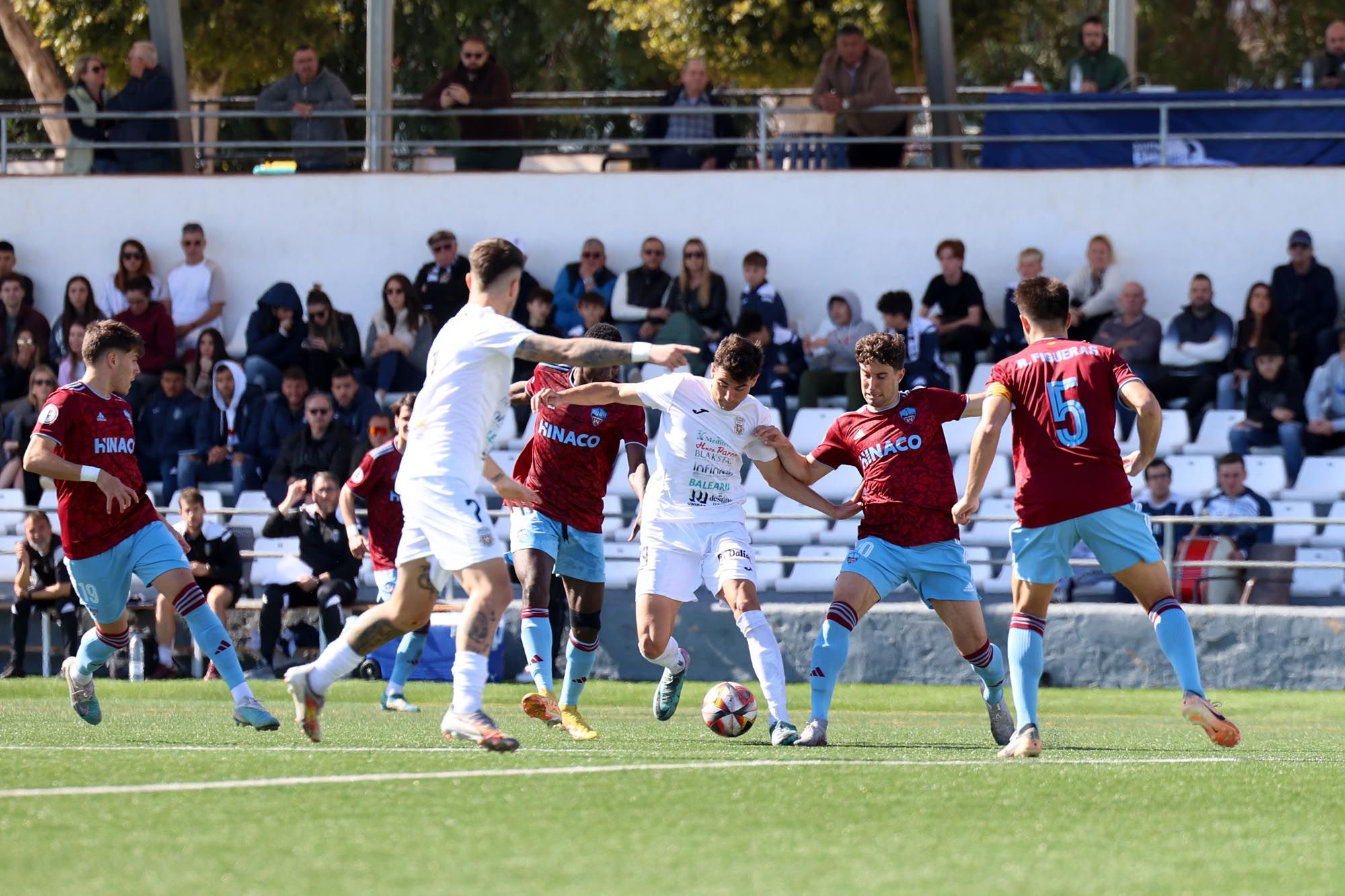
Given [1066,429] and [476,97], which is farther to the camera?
[476,97]

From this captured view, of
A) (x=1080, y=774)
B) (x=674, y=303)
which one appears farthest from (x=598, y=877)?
(x=674, y=303)

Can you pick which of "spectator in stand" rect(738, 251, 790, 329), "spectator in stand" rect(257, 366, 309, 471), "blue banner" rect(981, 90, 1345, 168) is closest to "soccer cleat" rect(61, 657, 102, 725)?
"spectator in stand" rect(257, 366, 309, 471)

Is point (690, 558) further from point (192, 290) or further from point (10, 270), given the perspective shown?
point (10, 270)

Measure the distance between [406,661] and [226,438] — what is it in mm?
7186

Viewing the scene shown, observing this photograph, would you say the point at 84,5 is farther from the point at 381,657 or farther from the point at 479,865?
the point at 479,865

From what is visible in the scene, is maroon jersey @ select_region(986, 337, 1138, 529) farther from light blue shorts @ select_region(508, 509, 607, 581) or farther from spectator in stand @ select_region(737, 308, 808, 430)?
spectator in stand @ select_region(737, 308, 808, 430)

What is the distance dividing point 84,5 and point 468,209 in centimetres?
766

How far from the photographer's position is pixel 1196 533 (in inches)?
599

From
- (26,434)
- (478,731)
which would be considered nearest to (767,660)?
(478,731)

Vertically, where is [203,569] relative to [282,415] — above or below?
below

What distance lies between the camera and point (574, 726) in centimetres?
907

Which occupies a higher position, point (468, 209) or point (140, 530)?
point (468, 209)

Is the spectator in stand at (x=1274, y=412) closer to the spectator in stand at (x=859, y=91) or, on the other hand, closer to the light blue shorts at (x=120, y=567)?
A: the spectator in stand at (x=859, y=91)

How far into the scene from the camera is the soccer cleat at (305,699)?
7.45m
